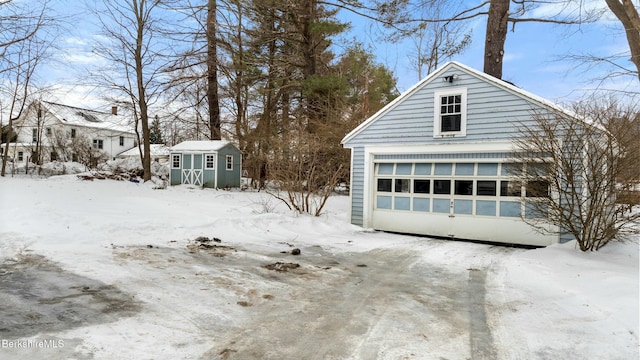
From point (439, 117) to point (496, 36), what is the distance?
4542 millimetres

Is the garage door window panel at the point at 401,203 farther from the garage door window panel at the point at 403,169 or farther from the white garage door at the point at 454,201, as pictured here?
the garage door window panel at the point at 403,169

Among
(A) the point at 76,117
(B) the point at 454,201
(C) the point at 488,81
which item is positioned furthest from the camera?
(A) the point at 76,117

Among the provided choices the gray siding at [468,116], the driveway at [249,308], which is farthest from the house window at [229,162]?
the driveway at [249,308]

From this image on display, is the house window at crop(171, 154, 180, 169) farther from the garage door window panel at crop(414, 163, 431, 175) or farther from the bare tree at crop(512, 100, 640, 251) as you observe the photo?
the bare tree at crop(512, 100, 640, 251)

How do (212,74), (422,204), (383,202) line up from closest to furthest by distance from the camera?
(422,204) < (383,202) < (212,74)

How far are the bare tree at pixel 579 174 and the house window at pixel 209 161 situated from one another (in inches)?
649

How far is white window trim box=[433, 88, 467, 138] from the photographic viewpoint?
9.48m

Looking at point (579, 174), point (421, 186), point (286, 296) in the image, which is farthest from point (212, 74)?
point (286, 296)

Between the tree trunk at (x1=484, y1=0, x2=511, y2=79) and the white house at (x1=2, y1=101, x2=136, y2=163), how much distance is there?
3047 cm

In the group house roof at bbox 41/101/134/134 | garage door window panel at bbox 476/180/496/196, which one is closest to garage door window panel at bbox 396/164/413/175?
garage door window panel at bbox 476/180/496/196

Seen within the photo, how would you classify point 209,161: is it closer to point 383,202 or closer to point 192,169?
point 192,169

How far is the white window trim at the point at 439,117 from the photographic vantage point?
373 inches

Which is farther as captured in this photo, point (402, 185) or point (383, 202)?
point (383, 202)

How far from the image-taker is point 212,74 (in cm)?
2142
